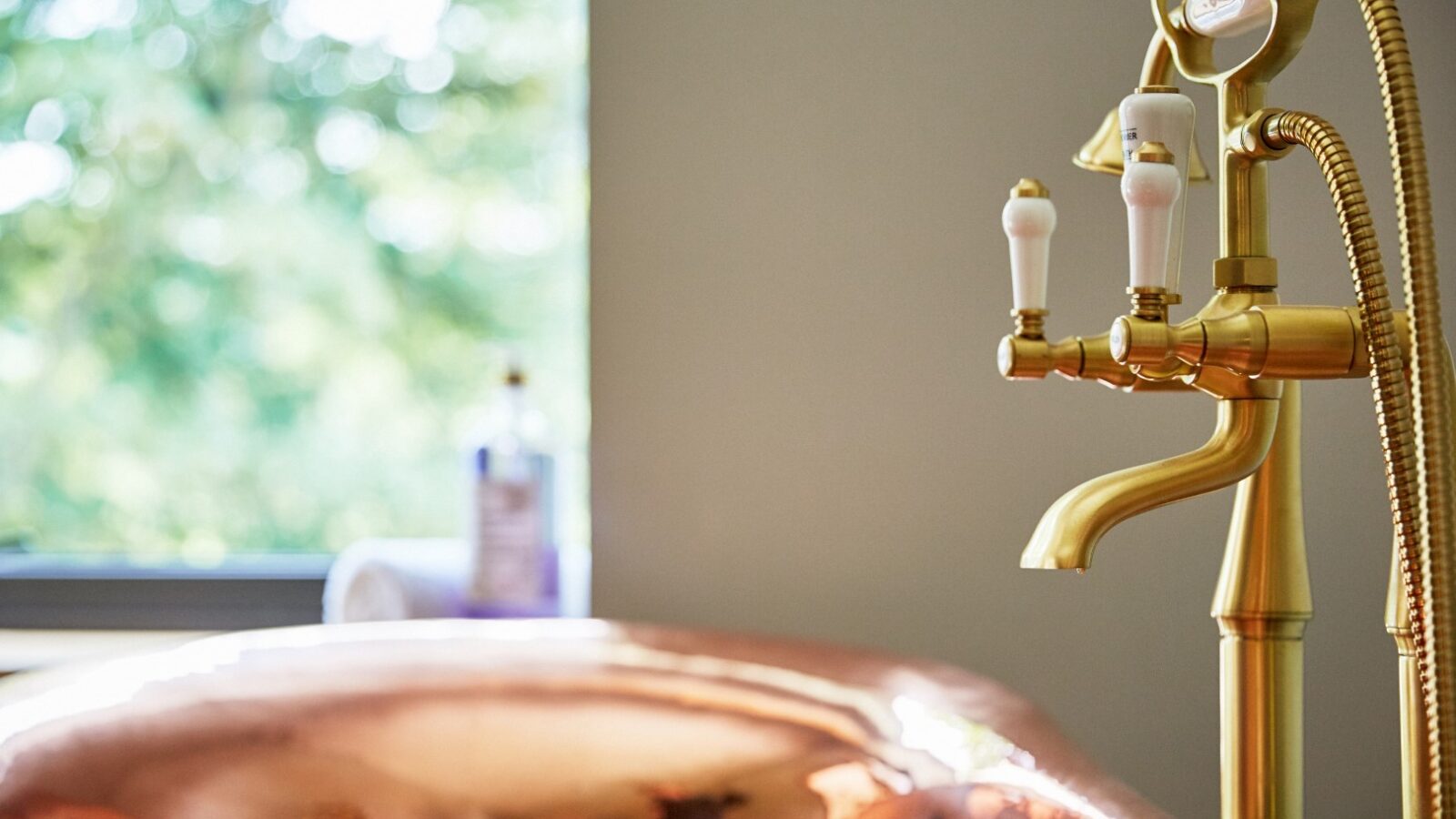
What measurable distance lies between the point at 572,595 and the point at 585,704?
0.33m

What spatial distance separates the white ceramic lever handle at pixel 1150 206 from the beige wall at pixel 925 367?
0.43 metres

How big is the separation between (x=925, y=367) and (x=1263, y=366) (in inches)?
18.1

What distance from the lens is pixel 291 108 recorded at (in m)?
1.85

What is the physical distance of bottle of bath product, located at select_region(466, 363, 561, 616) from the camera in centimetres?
100

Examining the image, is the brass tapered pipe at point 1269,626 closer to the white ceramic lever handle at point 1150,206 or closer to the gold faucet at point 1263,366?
the gold faucet at point 1263,366

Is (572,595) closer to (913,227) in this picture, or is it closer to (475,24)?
(913,227)

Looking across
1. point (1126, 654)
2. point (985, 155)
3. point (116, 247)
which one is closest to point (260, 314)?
point (116, 247)

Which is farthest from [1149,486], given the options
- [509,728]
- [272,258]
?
[272,258]

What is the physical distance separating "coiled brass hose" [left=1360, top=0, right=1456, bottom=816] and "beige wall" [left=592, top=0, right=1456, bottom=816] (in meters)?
0.49

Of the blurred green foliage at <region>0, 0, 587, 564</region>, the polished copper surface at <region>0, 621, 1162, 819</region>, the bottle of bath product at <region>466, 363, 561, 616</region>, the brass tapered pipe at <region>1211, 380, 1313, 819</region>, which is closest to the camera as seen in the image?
the brass tapered pipe at <region>1211, 380, 1313, 819</region>

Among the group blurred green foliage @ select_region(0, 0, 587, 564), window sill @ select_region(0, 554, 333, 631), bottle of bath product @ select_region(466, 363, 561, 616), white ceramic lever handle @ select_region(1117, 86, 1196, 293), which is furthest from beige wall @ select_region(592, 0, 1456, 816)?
blurred green foliage @ select_region(0, 0, 587, 564)

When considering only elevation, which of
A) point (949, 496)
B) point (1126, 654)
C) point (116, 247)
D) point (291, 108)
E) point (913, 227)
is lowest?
point (1126, 654)

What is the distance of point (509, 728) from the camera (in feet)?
2.47

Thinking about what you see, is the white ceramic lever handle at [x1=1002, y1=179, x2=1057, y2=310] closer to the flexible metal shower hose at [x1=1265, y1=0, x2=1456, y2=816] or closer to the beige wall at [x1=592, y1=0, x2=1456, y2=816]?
the flexible metal shower hose at [x1=1265, y1=0, x2=1456, y2=816]
